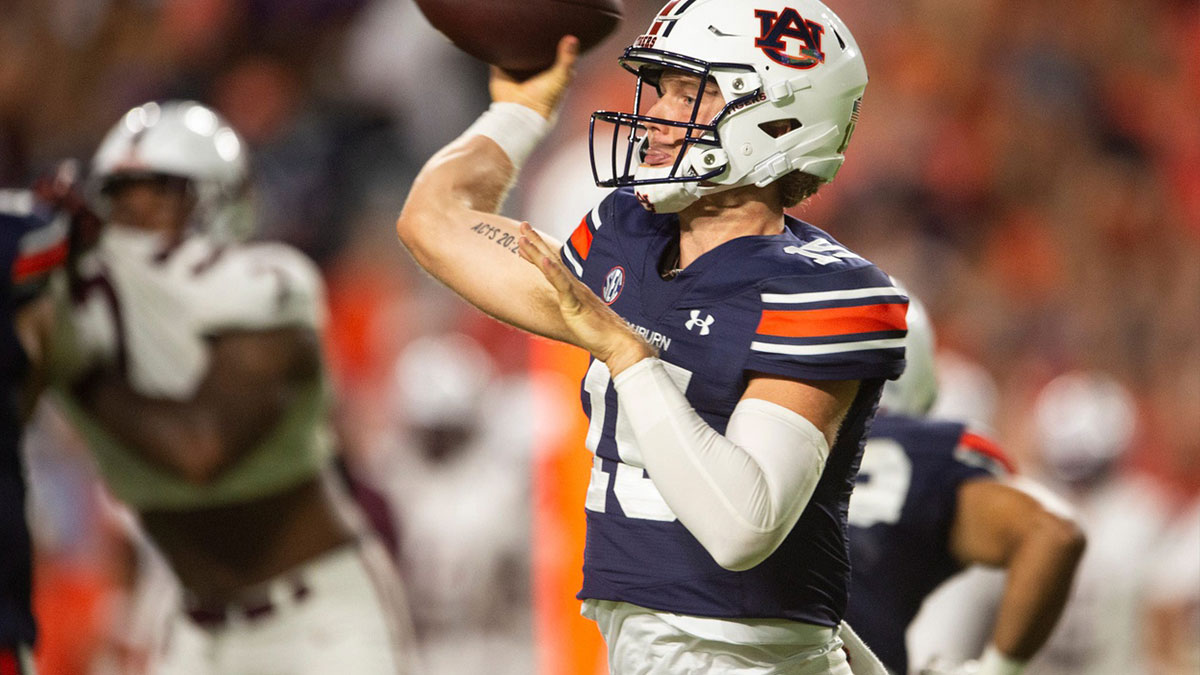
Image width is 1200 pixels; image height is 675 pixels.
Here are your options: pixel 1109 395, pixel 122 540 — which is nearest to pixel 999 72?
pixel 1109 395

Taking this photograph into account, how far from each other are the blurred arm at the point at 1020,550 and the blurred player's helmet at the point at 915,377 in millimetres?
335

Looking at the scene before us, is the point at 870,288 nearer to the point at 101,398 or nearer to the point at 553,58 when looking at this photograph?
the point at 553,58

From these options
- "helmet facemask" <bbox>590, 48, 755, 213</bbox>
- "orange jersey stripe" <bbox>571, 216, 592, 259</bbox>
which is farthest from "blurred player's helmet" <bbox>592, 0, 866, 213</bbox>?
"orange jersey stripe" <bbox>571, 216, 592, 259</bbox>

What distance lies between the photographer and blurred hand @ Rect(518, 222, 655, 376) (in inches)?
78.1

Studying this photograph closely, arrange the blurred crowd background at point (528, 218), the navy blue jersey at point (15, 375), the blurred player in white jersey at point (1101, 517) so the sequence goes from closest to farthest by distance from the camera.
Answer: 1. the navy blue jersey at point (15, 375)
2. the blurred player in white jersey at point (1101, 517)
3. the blurred crowd background at point (528, 218)

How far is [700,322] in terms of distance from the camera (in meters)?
2.10

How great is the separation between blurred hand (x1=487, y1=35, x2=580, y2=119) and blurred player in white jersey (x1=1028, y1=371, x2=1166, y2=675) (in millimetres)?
5222

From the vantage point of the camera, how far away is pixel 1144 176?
10.7m

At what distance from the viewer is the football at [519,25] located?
261 centimetres

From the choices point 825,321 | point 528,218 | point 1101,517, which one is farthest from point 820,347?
point 1101,517

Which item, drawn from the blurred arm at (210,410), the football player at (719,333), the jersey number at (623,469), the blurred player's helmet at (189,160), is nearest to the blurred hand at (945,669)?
the football player at (719,333)

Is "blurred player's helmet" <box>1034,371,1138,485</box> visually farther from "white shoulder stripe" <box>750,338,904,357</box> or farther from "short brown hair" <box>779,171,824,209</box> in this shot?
"white shoulder stripe" <box>750,338,904,357</box>

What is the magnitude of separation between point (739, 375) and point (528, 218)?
5217mm

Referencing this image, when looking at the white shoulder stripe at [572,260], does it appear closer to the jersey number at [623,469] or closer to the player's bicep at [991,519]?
the jersey number at [623,469]
